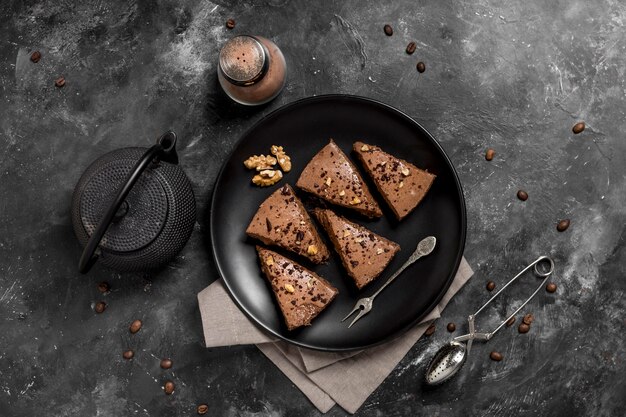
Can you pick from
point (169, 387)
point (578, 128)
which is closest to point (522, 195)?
point (578, 128)

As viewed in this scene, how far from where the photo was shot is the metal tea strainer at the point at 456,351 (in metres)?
2.87

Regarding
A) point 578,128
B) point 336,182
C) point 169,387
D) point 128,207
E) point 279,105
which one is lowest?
point 169,387

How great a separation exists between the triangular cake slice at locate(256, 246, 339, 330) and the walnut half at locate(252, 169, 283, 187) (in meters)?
0.33

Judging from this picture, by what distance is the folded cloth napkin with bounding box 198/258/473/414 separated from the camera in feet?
9.45

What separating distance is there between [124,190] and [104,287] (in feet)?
2.97

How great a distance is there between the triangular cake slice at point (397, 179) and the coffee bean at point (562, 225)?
0.65m

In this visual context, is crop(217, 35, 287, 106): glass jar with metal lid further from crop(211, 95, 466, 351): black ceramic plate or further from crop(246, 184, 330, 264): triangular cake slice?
crop(246, 184, 330, 264): triangular cake slice

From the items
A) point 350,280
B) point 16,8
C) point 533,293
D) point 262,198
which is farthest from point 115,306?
point 533,293

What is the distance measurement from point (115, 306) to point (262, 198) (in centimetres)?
85

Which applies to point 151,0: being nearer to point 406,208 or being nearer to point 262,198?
point 262,198

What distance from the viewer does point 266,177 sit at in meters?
2.91

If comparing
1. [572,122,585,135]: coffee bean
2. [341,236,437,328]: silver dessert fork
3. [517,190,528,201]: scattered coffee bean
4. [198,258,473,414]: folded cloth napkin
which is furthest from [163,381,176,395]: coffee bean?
[572,122,585,135]: coffee bean

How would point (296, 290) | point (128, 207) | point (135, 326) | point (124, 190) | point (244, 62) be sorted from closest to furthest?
point (124, 190) → point (128, 207) → point (244, 62) → point (296, 290) → point (135, 326)

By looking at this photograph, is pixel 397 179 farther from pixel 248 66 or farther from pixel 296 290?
pixel 248 66
